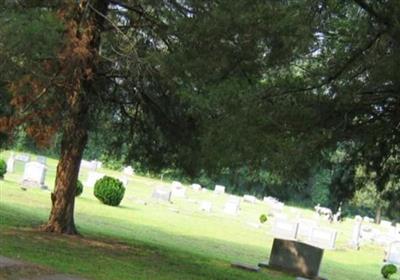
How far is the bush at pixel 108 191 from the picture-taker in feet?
A: 100

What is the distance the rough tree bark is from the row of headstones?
19.0 metres

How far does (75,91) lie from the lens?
12.6 m

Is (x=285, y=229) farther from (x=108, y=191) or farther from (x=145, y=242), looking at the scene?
(x=145, y=242)

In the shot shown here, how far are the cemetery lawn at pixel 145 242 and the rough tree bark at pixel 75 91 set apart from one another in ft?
2.30

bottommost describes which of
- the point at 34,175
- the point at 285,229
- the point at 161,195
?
the point at 34,175

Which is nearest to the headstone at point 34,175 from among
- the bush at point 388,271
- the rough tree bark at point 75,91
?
the bush at point 388,271

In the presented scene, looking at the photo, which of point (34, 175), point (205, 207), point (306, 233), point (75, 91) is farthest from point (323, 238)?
point (75, 91)

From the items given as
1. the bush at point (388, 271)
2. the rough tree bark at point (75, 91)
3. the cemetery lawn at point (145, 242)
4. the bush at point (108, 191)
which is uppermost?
the rough tree bark at point (75, 91)

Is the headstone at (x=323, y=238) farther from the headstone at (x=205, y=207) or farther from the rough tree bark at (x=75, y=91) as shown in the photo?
the rough tree bark at (x=75, y=91)

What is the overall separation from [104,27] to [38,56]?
3.96 meters

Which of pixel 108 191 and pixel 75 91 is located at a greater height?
pixel 75 91

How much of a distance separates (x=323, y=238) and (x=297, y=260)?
15369 millimetres

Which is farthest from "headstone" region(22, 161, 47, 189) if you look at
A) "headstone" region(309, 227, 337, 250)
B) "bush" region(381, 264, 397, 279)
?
"bush" region(381, 264, 397, 279)

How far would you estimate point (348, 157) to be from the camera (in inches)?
439
